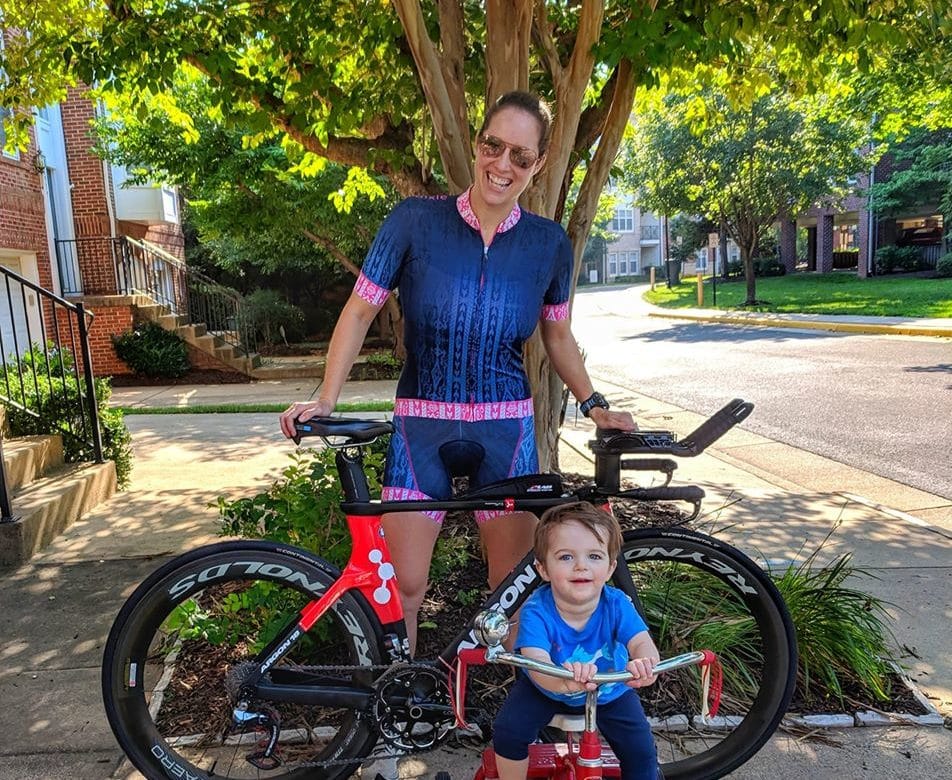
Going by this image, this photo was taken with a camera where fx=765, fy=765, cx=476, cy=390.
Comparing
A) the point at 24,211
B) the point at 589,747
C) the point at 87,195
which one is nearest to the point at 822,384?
the point at 589,747

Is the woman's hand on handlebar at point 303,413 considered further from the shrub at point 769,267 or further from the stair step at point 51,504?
the shrub at point 769,267

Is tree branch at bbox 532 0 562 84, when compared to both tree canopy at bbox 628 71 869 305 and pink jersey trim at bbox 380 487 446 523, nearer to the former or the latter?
pink jersey trim at bbox 380 487 446 523

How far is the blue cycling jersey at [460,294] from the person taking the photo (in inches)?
92.9

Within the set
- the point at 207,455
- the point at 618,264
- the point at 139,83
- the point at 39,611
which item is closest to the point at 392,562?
the point at 39,611

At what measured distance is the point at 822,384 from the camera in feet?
34.9

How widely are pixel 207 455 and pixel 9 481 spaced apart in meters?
2.71

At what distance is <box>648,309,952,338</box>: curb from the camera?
15328 mm

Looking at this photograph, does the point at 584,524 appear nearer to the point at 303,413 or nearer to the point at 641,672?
the point at 641,672

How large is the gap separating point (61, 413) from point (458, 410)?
188 inches

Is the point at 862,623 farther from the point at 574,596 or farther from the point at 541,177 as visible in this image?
the point at 541,177

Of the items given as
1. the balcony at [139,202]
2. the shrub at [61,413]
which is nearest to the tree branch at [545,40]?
the shrub at [61,413]

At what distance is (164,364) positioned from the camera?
14328 mm

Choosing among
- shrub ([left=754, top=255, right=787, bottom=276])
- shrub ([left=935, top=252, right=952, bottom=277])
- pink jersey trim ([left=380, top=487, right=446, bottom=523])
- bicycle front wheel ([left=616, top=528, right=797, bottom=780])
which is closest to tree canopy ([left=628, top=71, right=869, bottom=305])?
shrub ([left=935, top=252, right=952, bottom=277])

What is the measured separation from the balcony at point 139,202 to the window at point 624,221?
67.2 meters
